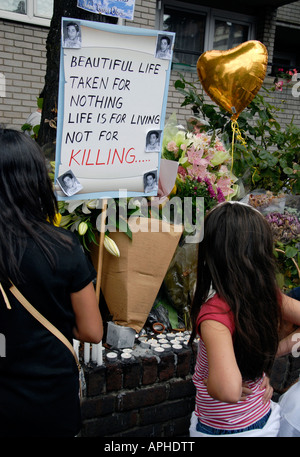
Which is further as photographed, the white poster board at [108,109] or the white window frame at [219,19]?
the white window frame at [219,19]

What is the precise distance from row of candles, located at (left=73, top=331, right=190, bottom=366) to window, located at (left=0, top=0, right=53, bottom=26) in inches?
181

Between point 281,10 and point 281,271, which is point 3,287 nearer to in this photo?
point 281,271

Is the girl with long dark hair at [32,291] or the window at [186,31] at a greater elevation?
the window at [186,31]

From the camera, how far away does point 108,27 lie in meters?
1.88

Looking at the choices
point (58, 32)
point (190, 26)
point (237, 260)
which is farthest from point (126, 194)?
point (190, 26)

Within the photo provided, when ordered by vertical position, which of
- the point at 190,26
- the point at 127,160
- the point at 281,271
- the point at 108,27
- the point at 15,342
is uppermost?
the point at 190,26

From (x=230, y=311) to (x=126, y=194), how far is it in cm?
95

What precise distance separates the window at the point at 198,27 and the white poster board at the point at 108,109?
17.2ft

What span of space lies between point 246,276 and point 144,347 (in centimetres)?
109

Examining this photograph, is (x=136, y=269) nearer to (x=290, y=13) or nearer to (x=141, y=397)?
(x=141, y=397)

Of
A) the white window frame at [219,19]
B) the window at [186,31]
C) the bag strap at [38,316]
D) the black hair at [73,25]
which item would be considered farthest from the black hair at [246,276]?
the white window frame at [219,19]

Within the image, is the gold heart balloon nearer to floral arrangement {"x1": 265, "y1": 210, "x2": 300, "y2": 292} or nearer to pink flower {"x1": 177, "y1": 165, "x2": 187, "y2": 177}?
pink flower {"x1": 177, "y1": 165, "x2": 187, "y2": 177}

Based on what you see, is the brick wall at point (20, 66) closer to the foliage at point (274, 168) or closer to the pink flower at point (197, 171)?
the foliage at point (274, 168)

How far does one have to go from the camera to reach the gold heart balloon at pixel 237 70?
9.55ft
